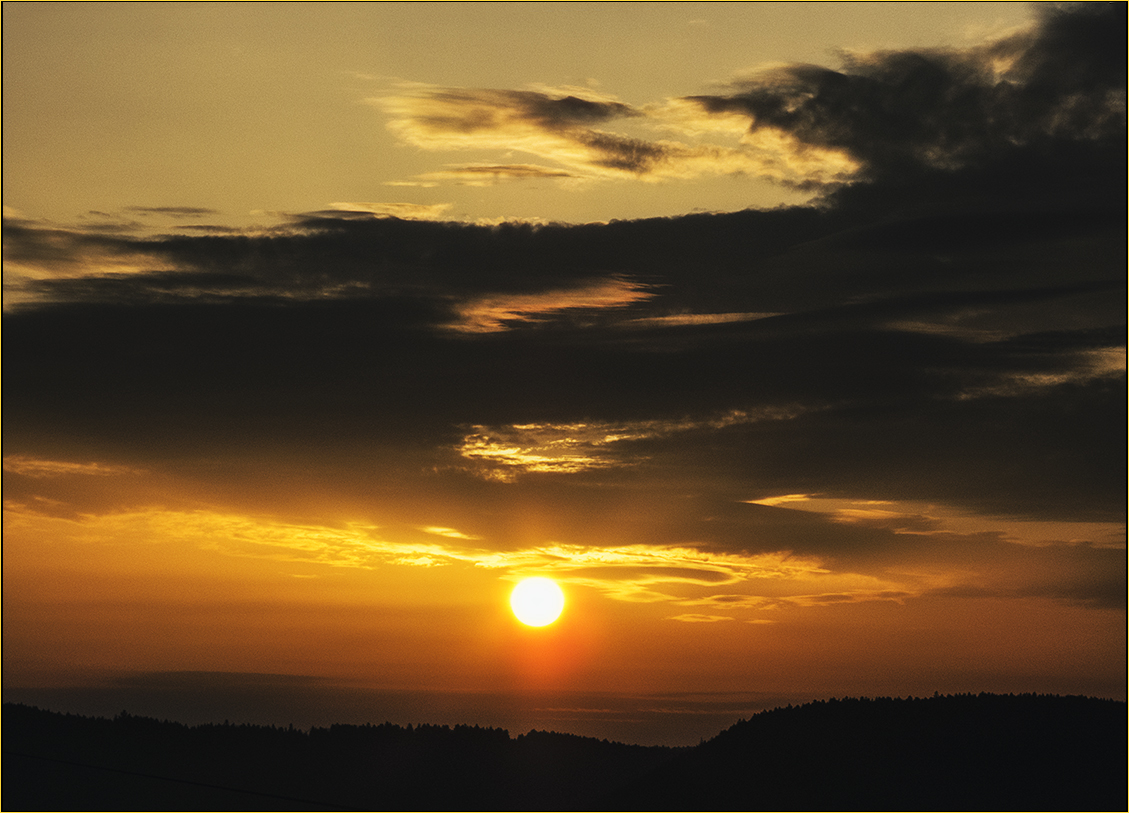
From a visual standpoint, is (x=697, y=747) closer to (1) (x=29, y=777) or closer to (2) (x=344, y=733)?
(2) (x=344, y=733)

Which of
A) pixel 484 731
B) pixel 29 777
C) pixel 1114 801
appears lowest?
pixel 1114 801

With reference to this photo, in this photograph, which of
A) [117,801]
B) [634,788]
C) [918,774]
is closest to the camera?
[117,801]

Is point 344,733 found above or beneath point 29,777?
above

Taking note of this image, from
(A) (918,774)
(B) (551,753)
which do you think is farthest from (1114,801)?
(B) (551,753)

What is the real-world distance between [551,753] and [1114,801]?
5942 centimetres

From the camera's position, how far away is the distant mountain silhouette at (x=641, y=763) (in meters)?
83.4

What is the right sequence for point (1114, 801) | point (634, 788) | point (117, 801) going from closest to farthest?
point (117, 801) < point (1114, 801) < point (634, 788)

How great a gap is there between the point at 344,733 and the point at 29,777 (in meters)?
70.4

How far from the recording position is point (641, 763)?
115812 mm

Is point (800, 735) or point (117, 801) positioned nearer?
point (117, 801)

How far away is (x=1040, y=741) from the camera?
9169 centimetres

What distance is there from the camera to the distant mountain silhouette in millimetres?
83438

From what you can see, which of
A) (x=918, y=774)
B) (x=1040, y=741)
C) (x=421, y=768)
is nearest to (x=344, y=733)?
(x=421, y=768)

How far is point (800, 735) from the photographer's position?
100438 mm
